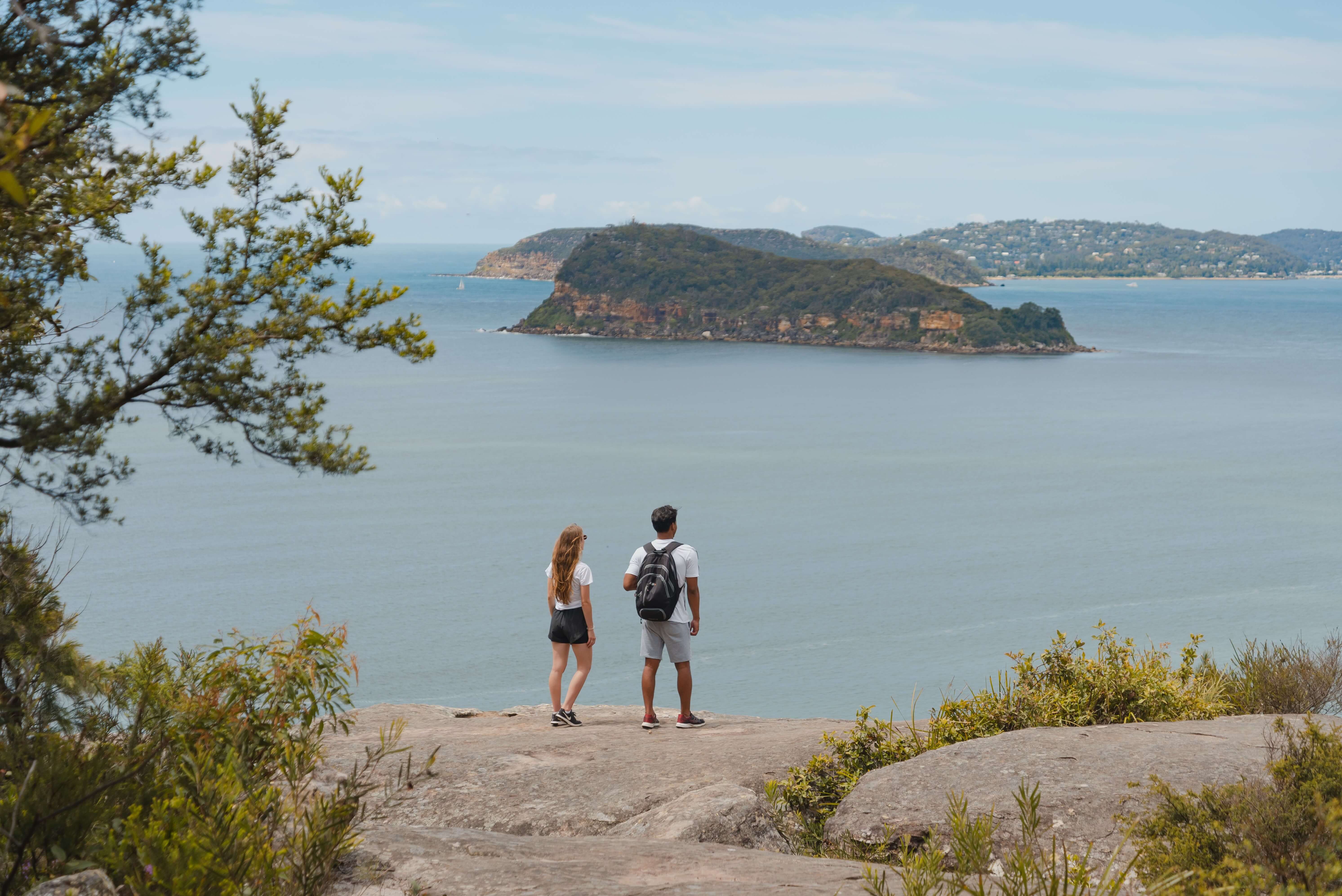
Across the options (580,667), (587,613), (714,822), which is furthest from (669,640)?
(714,822)

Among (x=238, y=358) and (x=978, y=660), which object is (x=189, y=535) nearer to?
(x=978, y=660)

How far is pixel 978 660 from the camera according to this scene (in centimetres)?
3042

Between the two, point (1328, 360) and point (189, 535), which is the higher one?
point (1328, 360)

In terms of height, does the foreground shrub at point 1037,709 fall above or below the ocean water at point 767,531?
above

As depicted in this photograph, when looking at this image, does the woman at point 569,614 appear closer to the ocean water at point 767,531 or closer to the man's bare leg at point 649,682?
the man's bare leg at point 649,682

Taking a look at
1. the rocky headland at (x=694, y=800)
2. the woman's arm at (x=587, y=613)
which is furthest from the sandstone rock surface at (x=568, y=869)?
the woman's arm at (x=587, y=613)

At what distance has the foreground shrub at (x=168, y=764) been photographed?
10.6 ft

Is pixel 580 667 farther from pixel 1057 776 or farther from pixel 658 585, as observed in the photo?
pixel 1057 776

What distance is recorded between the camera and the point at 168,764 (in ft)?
14.1

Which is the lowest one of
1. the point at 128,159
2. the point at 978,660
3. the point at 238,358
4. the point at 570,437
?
the point at 978,660

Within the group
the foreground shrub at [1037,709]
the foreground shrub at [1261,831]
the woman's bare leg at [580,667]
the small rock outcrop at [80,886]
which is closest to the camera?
the small rock outcrop at [80,886]

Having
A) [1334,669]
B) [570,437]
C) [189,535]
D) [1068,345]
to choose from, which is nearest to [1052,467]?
[570,437]

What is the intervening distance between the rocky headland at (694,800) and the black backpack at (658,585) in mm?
936

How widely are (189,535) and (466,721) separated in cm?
3827
